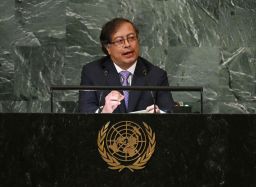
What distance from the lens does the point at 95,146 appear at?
2.52 meters

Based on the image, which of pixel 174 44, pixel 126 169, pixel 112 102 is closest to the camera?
pixel 126 169

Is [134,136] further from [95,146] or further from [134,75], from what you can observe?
[134,75]

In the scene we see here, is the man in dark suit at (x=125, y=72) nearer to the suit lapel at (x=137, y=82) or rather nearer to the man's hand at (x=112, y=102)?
the suit lapel at (x=137, y=82)

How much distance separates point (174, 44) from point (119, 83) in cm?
163

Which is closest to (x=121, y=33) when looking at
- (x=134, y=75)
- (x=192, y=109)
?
(x=134, y=75)

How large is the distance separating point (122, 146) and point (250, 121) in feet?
1.79

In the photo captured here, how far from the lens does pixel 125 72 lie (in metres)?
3.50

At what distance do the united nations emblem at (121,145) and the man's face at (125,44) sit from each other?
3.29ft

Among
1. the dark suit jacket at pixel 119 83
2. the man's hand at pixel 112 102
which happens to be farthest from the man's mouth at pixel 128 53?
the man's hand at pixel 112 102

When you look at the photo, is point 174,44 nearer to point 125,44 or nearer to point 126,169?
point 125,44

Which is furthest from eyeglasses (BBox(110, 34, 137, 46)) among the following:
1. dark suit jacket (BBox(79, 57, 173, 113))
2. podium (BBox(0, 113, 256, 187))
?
podium (BBox(0, 113, 256, 187))

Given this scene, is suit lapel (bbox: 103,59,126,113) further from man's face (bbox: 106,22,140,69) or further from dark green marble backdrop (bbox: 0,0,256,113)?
dark green marble backdrop (bbox: 0,0,256,113)

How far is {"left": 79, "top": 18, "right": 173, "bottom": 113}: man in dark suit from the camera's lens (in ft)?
11.0

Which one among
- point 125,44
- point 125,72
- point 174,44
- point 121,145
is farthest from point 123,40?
point 174,44
